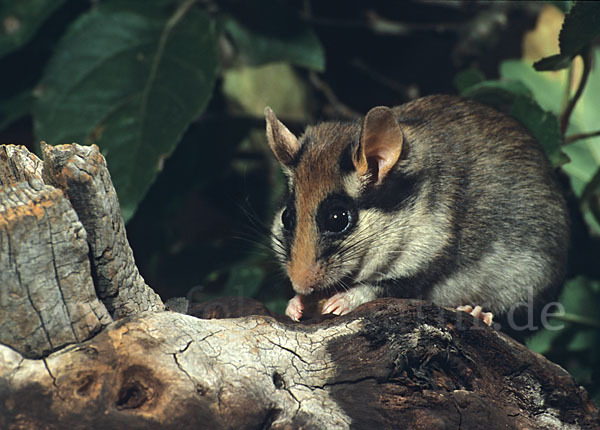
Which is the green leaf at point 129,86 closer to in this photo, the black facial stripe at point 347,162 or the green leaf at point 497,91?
the black facial stripe at point 347,162

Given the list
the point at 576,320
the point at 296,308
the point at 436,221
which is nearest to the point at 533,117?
the point at 436,221

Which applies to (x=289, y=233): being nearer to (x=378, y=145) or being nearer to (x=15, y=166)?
(x=378, y=145)

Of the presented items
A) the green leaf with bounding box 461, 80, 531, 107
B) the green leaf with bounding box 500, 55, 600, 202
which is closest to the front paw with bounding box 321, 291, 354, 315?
the green leaf with bounding box 461, 80, 531, 107

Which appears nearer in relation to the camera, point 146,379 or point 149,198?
point 146,379

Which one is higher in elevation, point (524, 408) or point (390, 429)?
point (390, 429)

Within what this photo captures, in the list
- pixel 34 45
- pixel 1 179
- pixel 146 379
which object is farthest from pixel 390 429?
pixel 34 45

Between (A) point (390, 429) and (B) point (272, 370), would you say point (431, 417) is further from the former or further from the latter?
(B) point (272, 370)

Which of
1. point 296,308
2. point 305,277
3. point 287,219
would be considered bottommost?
point 296,308
